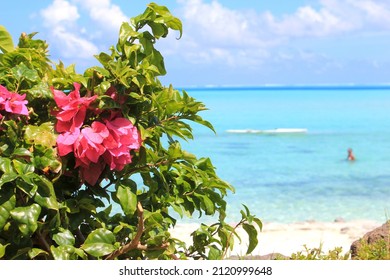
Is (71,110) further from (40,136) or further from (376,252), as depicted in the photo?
(376,252)

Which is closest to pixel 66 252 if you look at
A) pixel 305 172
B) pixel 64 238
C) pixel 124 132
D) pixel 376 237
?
pixel 64 238

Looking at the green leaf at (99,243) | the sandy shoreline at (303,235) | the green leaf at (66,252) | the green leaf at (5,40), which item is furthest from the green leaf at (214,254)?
the sandy shoreline at (303,235)

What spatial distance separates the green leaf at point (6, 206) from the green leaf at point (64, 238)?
0.21 metres

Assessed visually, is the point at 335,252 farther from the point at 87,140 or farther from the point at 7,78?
the point at 7,78

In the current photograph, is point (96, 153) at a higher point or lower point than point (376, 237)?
higher

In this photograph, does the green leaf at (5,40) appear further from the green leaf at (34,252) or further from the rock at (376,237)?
the rock at (376,237)

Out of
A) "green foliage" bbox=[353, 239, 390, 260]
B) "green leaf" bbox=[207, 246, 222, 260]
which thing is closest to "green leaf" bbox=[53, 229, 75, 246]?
"green leaf" bbox=[207, 246, 222, 260]

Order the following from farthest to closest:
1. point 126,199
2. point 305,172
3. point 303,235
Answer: point 305,172
point 303,235
point 126,199

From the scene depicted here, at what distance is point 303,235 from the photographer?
9914mm

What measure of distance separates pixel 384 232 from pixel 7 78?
2.45 metres

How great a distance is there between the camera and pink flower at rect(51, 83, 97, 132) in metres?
2.41

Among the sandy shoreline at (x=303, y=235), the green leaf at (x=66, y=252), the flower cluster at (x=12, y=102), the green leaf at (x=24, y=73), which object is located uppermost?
the green leaf at (x=24, y=73)

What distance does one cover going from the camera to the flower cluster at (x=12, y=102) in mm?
2401

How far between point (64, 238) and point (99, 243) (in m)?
0.14
